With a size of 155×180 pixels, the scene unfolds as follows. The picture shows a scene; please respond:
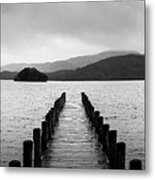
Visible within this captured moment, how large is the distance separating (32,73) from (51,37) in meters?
0.19

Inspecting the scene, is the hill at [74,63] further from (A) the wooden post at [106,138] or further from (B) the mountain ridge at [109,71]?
(A) the wooden post at [106,138]

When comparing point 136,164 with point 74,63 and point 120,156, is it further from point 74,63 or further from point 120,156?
point 74,63

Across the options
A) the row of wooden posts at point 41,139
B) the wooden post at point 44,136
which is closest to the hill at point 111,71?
the row of wooden posts at point 41,139

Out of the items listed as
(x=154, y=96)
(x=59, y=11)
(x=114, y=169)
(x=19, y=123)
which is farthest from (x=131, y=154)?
(x=59, y=11)

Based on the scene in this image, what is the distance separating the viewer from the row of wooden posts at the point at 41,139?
7.59ft

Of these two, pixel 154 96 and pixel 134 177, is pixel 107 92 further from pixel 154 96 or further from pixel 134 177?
pixel 134 177

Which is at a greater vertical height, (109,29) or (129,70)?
(109,29)

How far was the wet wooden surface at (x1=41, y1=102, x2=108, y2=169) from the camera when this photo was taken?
227 centimetres

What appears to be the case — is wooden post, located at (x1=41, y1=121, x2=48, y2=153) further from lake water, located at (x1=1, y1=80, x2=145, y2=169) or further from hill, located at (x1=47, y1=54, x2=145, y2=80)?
hill, located at (x1=47, y1=54, x2=145, y2=80)

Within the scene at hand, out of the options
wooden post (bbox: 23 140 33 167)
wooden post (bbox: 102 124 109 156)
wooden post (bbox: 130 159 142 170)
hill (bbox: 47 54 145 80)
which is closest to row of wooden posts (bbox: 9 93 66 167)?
wooden post (bbox: 23 140 33 167)

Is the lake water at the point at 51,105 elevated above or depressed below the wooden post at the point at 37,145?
above

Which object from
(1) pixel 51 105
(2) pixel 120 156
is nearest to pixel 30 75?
(1) pixel 51 105

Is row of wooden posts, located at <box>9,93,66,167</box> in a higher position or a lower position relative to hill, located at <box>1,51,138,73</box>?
lower

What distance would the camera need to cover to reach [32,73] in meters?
2.36
